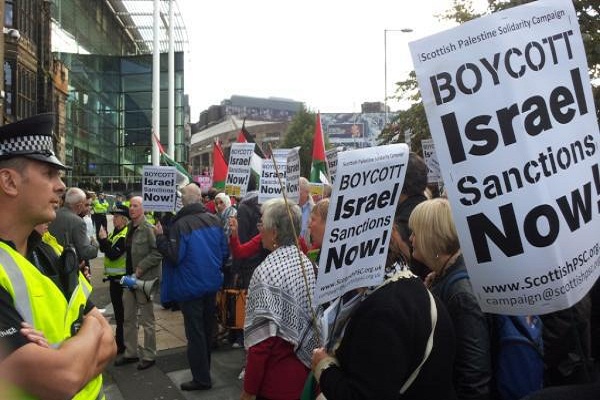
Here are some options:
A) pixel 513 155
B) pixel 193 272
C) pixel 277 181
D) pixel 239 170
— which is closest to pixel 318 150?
pixel 239 170

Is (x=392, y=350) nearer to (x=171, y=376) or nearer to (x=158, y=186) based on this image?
(x=171, y=376)

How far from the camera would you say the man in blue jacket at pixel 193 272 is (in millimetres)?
5374

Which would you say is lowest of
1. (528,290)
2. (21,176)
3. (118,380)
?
(118,380)

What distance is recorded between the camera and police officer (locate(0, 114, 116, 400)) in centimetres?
164

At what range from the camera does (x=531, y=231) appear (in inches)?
80.1

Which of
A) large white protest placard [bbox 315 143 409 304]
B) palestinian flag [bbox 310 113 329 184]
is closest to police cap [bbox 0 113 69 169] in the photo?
large white protest placard [bbox 315 143 409 304]

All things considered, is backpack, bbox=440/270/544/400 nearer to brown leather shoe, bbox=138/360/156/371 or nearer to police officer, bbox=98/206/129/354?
brown leather shoe, bbox=138/360/156/371

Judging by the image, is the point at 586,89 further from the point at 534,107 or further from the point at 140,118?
the point at 140,118

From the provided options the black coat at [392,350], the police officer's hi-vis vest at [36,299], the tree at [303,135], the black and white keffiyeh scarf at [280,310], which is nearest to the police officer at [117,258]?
the black and white keffiyeh scarf at [280,310]

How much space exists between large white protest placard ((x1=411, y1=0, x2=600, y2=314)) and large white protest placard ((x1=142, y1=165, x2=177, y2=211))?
5.41m

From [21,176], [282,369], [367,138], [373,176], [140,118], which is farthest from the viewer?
[367,138]

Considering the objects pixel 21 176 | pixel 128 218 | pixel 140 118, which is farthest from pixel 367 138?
pixel 21 176

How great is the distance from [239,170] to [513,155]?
5.79 m

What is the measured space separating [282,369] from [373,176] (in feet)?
4.53
